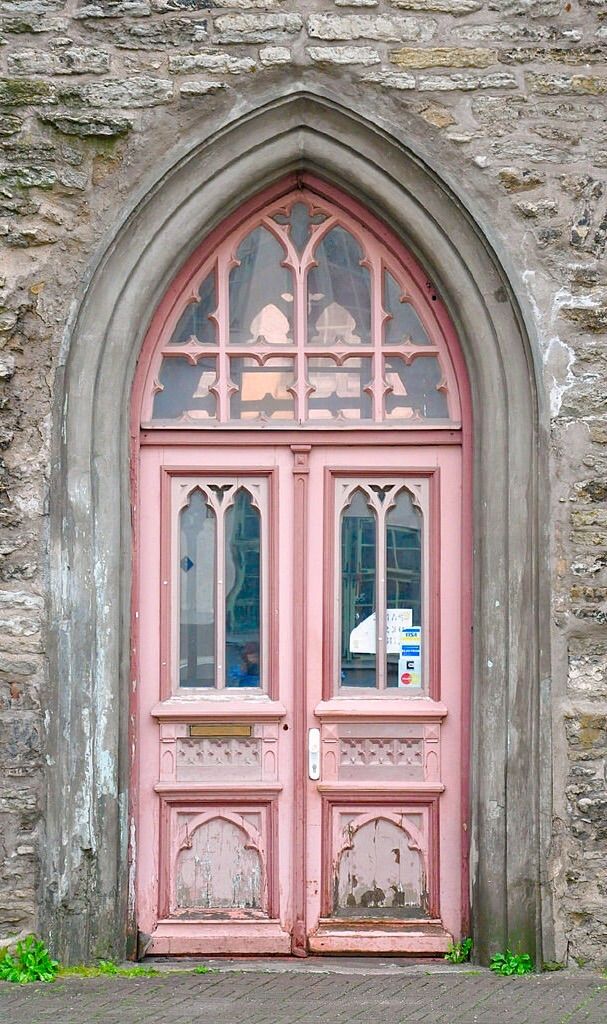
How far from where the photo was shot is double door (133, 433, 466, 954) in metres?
5.20

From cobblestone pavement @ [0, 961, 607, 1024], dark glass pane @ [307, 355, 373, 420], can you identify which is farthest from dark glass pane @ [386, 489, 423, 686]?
cobblestone pavement @ [0, 961, 607, 1024]

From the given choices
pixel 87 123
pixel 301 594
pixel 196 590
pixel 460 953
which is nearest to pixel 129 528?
pixel 196 590

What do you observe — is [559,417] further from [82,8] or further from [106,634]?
[82,8]

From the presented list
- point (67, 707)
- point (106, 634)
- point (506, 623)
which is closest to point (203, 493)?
point (106, 634)

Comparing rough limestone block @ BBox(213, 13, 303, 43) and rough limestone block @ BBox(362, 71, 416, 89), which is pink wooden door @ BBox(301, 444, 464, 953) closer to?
rough limestone block @ BBox(362, 71, 416, 89)

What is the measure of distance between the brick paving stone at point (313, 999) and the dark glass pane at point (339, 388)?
98.6 inches

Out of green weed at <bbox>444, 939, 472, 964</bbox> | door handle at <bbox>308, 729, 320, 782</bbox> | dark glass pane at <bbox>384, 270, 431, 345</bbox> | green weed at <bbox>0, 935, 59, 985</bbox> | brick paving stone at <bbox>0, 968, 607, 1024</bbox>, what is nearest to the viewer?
brick paving stone at <bbox>0, 968, 607, 1024</bbox>

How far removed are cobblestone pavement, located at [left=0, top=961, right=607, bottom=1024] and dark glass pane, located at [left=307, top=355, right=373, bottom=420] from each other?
2498 millimetres

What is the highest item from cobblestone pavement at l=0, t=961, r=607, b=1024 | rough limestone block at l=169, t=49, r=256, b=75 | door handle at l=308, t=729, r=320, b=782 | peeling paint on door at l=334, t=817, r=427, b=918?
rough limestone block at l=169, t=49, r=256, b=75

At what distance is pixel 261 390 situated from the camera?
5.30m

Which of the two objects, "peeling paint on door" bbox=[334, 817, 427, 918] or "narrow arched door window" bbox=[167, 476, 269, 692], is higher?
"narrow arched door window" bbox=[167, 476, 269, 692]

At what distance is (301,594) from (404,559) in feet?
1.69

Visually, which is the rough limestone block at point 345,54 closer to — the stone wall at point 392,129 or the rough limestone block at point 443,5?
the stone wall at point 392,129

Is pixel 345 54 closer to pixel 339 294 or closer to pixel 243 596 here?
pixel 339 294
